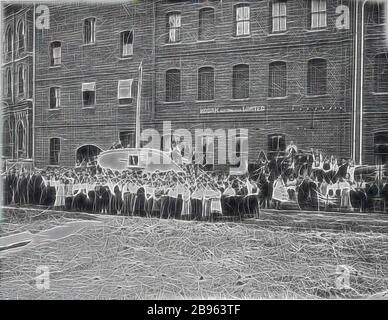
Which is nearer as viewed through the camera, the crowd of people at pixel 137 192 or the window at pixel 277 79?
the window at pixel 277 79

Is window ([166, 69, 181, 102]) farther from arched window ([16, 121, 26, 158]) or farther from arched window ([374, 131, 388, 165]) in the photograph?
arched window ([374, 131, 388, 165])

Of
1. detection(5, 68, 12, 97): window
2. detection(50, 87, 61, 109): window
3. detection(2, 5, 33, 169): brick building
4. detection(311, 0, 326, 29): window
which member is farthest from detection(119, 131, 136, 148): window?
detection(311, 0, 326, 29): window

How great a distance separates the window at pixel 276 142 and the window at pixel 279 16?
116 centimetres

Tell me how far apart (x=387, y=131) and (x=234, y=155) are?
163 cm

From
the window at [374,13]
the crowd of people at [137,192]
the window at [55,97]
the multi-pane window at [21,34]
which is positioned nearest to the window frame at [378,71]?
the window at [374,13]

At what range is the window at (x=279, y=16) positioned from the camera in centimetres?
436

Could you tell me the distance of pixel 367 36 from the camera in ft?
14.0

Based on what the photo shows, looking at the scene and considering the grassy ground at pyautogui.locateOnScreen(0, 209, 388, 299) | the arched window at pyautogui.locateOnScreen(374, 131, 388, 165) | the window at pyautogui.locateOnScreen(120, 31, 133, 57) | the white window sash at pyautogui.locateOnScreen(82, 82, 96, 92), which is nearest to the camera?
the arched window at pyautogui.locateOnScreen(374, 131, 388, 165)

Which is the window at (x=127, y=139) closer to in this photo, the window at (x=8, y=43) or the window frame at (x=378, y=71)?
the window at (x=8, y=43)

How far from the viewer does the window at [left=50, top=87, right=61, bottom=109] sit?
484 centimetres

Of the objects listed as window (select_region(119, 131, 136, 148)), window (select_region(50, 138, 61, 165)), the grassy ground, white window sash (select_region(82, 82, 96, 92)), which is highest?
white window sash (select_region(82, 82, 96, 92))

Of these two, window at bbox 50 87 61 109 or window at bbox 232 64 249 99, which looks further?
window at bbox 50 87 61 109

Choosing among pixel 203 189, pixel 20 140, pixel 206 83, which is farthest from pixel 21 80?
pixel 203 189

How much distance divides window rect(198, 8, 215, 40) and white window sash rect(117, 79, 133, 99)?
100 cm
